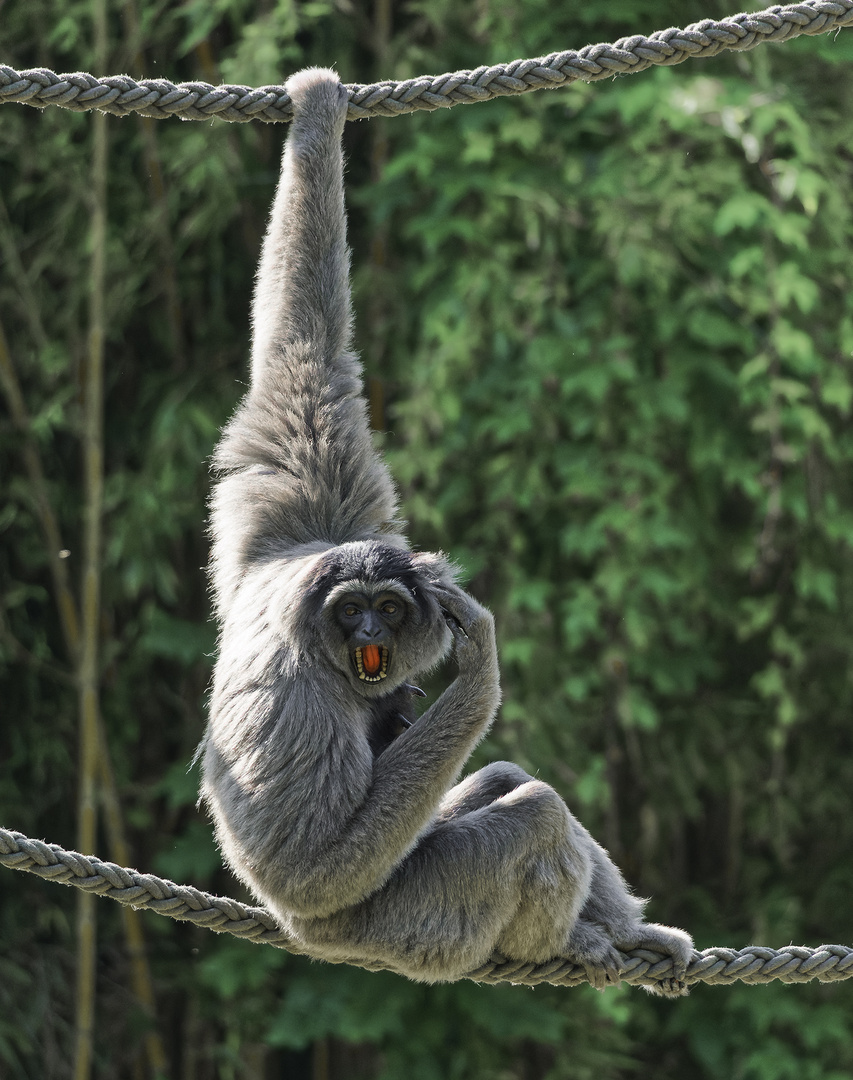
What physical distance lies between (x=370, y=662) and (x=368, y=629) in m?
0.10

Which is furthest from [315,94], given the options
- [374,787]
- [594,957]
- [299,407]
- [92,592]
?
[92,592]

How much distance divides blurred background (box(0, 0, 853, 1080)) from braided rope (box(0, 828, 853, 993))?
262 cm

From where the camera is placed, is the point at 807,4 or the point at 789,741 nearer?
the point at 807,4

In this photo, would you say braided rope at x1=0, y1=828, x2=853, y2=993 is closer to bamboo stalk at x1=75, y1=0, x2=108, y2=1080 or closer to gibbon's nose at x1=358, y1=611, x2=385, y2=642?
gibbon's nose at x1=358, y1=611, x2=385, y2=642

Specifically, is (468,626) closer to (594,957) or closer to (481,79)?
(594,957)

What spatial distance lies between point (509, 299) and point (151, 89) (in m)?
3.30

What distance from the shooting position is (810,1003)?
306 inches

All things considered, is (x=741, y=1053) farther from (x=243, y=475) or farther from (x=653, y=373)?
(x=243, y=475)

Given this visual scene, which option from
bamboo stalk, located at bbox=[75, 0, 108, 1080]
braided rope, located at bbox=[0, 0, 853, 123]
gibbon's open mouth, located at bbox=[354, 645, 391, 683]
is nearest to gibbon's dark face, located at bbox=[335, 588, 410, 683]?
gibbon's open mouth, located at bbox=[354, 645, 391, 683]

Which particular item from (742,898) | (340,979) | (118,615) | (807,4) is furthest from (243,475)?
(742,898)

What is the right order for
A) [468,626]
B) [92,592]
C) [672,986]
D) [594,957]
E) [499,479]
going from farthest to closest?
[92,592] < [499,479] < [672,986] < [594,957] < [468,626]

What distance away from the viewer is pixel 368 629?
4.10 m

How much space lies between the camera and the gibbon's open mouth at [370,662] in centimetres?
411

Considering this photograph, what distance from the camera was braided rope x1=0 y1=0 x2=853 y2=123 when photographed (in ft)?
14.1
